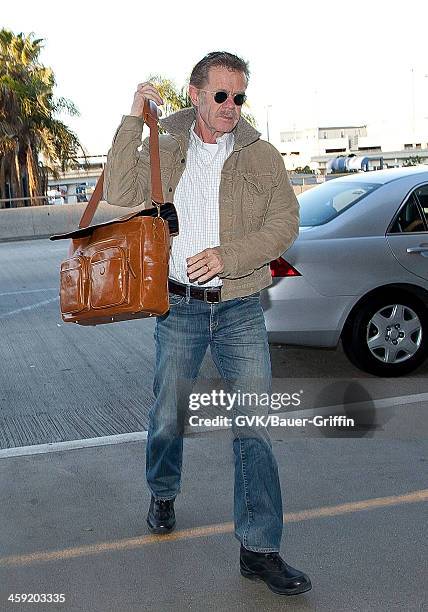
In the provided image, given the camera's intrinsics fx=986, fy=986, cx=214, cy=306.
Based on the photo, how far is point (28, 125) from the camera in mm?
41000

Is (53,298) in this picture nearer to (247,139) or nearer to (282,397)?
(282,397)

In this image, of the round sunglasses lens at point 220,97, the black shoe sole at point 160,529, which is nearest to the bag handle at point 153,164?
the round sunglasses lens at point 220,97

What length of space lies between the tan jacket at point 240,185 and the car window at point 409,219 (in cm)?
357

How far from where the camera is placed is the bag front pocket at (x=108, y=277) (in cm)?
373

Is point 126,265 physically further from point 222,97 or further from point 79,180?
point 79,180

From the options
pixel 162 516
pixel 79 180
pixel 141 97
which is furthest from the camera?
pixel 79 180

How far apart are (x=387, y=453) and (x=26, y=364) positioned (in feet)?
12.5

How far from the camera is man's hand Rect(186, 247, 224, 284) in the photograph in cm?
364

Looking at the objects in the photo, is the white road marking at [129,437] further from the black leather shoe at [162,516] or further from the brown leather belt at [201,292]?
the brown leather belt at [201,292]

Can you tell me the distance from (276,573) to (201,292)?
3.72 feet

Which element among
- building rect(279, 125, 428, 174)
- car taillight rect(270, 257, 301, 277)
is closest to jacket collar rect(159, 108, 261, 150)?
car taillight rect(270, 257, 301, 277)

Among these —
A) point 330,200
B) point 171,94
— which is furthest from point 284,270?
point 171,94

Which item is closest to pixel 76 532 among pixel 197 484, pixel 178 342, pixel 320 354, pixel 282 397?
pixel 197 484

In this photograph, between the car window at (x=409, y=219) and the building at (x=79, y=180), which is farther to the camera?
the building at (x=79, y=180)
